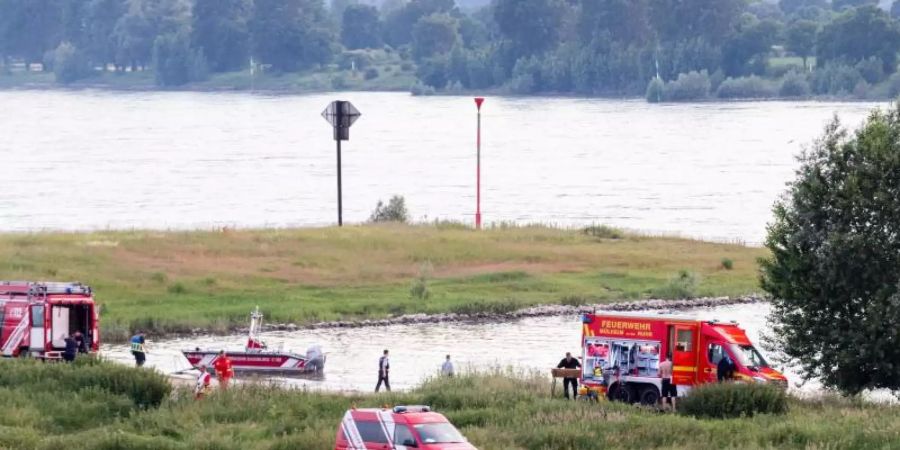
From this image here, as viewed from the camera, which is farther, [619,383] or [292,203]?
[292,203]

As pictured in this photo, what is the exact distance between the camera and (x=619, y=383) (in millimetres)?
36469

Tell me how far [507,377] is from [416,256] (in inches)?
1095

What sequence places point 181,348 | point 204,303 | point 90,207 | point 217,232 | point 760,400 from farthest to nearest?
point 90,207 < point 217,232 < point 204,303 < point 181,348 < point 760,400

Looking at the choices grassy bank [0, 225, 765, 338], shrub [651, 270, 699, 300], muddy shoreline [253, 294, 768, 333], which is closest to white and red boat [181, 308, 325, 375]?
grassy bank [0, 225, 765, 338]

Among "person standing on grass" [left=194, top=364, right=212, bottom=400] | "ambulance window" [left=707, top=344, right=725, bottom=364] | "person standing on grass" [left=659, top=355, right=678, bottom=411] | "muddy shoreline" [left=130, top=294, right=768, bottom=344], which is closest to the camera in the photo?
"person standing on grass" [left=194, top=364, right=212, bottom=400]

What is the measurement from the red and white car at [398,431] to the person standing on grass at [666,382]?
1053cm

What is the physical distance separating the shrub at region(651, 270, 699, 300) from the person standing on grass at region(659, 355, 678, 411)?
25.3 metres

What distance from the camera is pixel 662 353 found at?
3625 cm

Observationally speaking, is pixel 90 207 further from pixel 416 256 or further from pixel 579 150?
pixel 579 150

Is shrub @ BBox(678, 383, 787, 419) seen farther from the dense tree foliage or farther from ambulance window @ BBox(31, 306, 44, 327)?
ambulance window @ BBox(31, 306, 44, 327)

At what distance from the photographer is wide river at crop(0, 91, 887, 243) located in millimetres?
104794

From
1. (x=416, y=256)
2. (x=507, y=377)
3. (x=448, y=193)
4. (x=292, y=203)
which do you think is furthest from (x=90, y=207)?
(x=507, y=377)

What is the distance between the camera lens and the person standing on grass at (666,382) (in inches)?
1411

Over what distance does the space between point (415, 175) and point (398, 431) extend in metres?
112
